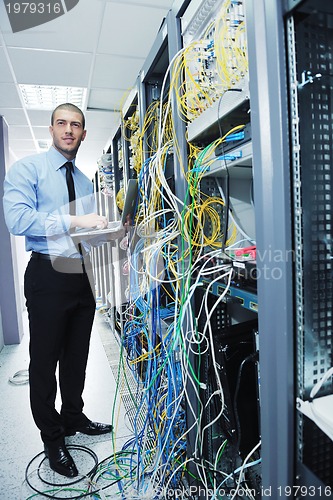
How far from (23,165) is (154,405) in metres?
1.23

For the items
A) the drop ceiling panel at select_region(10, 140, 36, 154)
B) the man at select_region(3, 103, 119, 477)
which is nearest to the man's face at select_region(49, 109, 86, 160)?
the man at select_region(3, 103, 119, 477)

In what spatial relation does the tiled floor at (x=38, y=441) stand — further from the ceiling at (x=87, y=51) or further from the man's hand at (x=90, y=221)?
the ceiling at (x=87, y=51)

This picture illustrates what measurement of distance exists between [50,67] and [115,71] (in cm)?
54

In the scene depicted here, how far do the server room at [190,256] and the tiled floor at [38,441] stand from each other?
0.01 meters

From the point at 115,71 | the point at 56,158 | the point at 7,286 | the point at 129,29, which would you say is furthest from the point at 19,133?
the point at 56,158

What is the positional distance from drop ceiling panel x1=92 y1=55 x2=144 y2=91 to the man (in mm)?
1369

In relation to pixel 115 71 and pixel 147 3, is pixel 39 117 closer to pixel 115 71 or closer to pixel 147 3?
pixel 115 71

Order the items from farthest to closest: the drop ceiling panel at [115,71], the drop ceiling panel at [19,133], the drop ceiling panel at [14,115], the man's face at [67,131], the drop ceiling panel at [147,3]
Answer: the drop ceiling panel at [19,133], the drop ceiling panel at [14,115], the drop ceiling panel at [115,71], the drop ceiling panel at [147,3], the man's face at [67,131]

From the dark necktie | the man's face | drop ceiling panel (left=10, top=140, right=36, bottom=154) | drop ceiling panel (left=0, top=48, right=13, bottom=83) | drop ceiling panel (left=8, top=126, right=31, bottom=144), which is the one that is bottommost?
the dark necktie

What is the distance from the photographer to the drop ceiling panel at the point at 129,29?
1.99 meters

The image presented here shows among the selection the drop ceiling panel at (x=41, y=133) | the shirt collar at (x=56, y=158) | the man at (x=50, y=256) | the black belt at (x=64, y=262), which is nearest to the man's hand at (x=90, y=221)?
the man at (x=50, y=256)

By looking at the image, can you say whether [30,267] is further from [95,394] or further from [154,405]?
[95,394]

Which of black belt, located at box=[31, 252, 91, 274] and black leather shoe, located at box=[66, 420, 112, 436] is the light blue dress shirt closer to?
black belt, located at box=[31, 252, 91, 274]

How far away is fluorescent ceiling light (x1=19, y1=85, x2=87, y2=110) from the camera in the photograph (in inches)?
119
